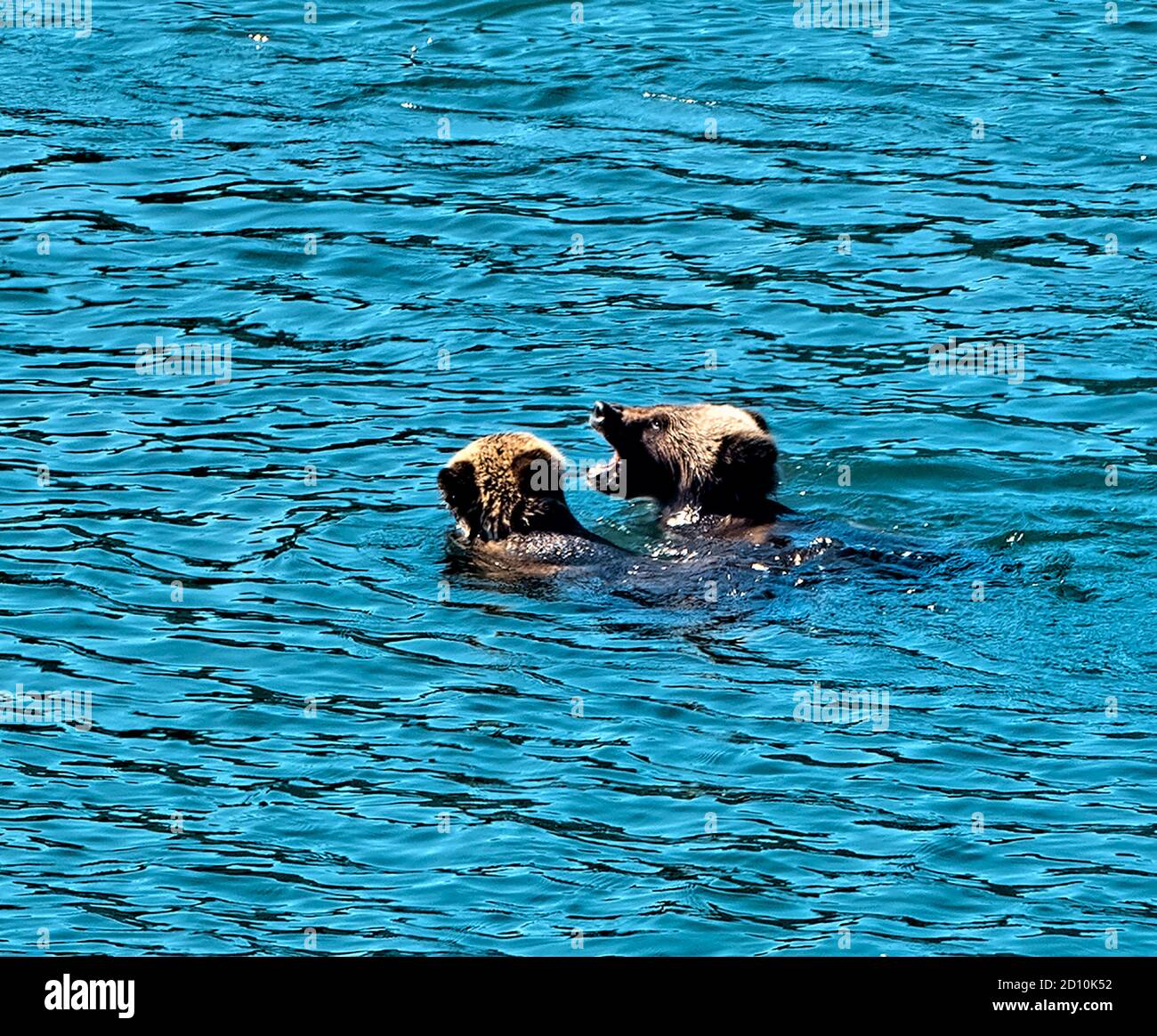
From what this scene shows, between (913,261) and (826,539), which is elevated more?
(913,261)

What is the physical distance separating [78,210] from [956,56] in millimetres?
6923

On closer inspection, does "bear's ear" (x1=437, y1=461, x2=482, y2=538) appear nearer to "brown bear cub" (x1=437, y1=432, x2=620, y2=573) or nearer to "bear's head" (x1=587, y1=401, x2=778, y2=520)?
"brown bear cub" (x1=437, y1=432, x2=620, y2=573)

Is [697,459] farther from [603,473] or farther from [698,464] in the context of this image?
[603,473]

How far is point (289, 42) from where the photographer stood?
17750 mm

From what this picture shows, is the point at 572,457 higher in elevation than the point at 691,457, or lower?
lower

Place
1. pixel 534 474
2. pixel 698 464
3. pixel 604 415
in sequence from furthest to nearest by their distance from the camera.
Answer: pixel 604 415 → pixel 698 464 → pixel 534 474

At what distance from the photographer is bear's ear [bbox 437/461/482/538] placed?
384 inches

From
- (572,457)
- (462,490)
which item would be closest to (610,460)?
(572,457)

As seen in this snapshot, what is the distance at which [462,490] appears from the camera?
386 inches

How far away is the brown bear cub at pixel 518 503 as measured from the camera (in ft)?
31.5

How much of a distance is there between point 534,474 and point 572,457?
1.48 meters

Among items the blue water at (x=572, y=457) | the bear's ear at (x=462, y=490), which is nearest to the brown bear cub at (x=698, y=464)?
the blue water at (x=572, y=457)

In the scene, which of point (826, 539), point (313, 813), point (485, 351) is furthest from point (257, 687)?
point (485, 351)

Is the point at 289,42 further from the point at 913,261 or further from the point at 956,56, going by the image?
the point at 913,261
